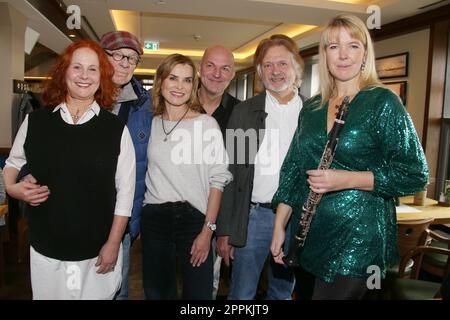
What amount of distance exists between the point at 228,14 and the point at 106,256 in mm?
4284

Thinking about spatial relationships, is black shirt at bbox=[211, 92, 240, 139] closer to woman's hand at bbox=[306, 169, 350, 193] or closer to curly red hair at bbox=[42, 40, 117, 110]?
curly red hair at bbox=[42, 40, 117, 110]

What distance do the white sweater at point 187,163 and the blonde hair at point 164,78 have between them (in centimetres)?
9

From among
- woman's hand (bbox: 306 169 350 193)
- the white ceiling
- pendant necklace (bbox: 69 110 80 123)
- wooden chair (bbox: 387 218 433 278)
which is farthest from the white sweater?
the white ceiling

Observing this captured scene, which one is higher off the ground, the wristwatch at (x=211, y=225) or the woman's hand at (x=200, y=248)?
the wristwatch at (x=211, y=225)

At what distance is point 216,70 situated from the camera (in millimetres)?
2215

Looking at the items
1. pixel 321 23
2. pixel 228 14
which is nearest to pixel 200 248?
pixel 228 14

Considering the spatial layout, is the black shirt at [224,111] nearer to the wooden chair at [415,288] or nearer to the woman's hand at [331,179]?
the woman's hand at [331,179]

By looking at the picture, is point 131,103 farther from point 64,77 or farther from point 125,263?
point 125,263

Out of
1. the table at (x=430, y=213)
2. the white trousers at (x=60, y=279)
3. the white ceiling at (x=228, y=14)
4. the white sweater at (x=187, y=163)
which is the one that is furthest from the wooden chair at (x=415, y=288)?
the white ceiling at (x=228, y=14)

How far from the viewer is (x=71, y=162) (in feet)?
4.53

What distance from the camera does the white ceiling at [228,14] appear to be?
4.56 m

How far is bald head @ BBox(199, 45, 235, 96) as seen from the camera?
2.20 meters

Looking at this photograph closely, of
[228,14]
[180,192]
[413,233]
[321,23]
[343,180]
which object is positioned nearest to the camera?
[343,180]
